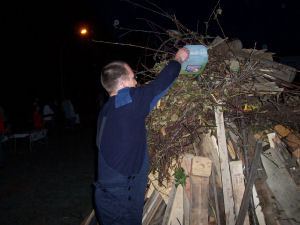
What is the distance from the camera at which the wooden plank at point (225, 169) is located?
242 centimetres

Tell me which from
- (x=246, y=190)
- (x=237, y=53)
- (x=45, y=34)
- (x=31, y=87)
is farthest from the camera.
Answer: (x=45, y=34)

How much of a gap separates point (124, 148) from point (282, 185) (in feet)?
6.61

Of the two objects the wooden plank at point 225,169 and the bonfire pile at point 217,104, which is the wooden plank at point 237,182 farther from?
the bonfire pile at point 217,104

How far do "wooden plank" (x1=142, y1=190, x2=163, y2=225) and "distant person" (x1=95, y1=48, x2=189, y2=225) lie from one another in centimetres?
79

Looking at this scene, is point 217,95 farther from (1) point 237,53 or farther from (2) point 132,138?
(2) point 132,138

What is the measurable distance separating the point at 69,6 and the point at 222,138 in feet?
93.4

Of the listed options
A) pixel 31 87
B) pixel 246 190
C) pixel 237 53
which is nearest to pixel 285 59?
pixel 237 53

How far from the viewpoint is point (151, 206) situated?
2820 millimetres

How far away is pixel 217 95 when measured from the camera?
8.88ft

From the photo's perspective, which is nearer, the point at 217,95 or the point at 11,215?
the point at 217,95

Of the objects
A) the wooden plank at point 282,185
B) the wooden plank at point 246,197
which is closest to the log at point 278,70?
the wooden plank at point 282,185

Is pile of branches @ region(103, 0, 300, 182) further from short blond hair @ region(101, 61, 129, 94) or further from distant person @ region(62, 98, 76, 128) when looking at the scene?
distant person @ region(62, 98, 76, 128)

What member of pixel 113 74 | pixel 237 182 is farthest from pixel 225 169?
pixel 113 74

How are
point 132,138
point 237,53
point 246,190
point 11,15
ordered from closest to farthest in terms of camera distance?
point 132,138 < point 246,190 < point 237,53 < point 11,15
